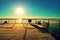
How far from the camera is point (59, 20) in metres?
8.77

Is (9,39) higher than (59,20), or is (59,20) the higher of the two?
(59,20)

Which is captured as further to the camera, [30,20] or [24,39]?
[30,20]

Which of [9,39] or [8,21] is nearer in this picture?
[9,39]

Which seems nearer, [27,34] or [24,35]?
[24,35]

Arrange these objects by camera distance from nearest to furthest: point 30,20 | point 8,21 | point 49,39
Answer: point 49,39 → point 8,21 → point 30,20

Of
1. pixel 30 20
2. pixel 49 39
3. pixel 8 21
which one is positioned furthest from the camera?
pixel 30 20

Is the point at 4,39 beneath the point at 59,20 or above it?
beneath

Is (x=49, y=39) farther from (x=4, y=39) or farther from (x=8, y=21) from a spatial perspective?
(x=8, y=21)

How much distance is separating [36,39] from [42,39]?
382 mm

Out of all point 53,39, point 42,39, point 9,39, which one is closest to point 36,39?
point 42,39

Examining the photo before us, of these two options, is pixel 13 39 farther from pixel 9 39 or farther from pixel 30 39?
pixel 30 39

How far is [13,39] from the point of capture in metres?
8.56

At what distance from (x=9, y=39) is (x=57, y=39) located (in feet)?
10.0

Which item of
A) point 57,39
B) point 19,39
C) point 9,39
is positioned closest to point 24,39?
point 19,39
